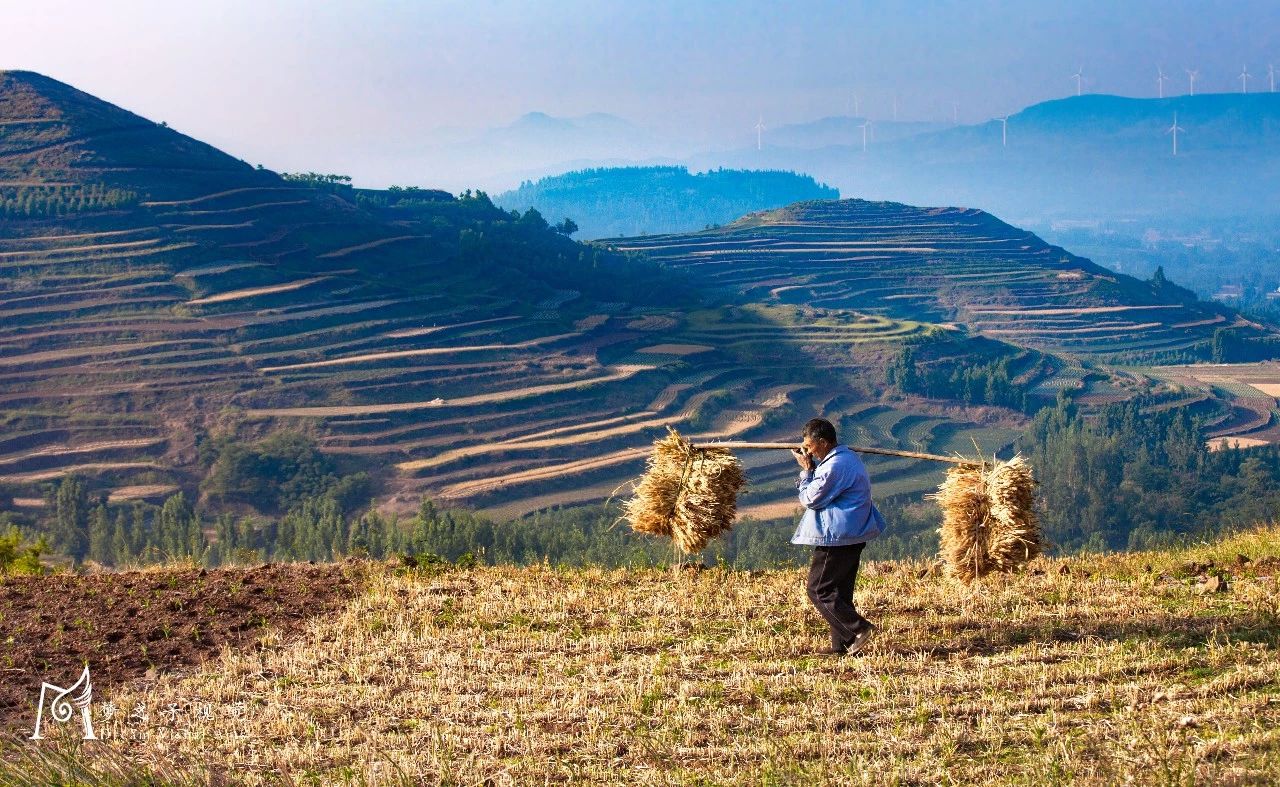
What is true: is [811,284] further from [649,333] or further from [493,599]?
[493,599]

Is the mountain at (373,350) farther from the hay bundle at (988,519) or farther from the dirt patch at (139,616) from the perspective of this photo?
the hay bundle at (988,519)

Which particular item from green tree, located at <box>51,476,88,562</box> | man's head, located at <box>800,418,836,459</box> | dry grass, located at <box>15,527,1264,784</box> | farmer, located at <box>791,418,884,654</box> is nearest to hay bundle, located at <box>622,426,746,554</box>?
dry grass, located at <box>15,527,1264,784</box>

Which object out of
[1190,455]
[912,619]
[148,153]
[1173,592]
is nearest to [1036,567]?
[1173,592]

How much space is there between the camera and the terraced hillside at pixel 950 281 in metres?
134

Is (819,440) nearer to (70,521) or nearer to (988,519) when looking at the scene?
(988,519)

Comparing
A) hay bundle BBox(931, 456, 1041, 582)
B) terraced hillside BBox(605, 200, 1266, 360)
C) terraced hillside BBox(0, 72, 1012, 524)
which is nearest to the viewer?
hay bundle BBox(931, 456, 1041, 582)

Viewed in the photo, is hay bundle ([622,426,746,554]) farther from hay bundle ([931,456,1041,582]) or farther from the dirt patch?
the dirt patch

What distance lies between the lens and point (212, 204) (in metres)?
93.6

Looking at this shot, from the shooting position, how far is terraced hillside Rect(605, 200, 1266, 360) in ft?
441

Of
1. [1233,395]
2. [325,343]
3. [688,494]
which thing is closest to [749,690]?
[688,494]

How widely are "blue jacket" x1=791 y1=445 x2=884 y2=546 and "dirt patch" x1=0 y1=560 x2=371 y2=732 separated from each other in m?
4.26

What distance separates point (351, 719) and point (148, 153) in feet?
328

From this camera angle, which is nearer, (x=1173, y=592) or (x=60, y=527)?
(x=1173, y=592)

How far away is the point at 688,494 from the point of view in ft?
32.9
